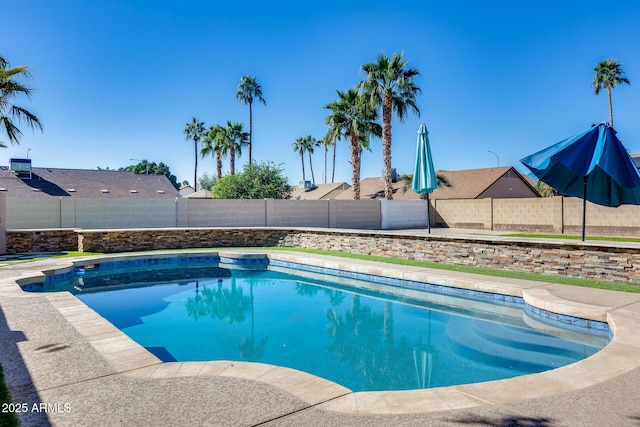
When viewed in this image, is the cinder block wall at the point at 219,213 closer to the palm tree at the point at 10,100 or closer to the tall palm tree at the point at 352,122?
the palm tree at the point at 10,100

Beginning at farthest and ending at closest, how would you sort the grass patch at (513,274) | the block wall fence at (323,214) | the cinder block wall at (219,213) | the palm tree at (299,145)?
the palm tree at (299,145)
the cinder block wall at (219,213)
the block wall fence at (323,214)
the grass patch at (513,274)

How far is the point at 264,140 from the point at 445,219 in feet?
73.1

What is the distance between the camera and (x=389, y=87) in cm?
2545

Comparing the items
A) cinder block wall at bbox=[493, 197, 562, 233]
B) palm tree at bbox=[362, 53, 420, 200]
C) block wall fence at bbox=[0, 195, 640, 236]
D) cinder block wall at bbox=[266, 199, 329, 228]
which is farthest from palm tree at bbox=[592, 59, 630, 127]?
cinder block wall at bbox=[266, 199, 329, 228]

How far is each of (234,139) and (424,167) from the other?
A: 2607 cm

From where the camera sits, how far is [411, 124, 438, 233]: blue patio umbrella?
1544cm

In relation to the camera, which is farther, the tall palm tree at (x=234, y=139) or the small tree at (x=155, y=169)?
the small tree at (x=155, y=169)

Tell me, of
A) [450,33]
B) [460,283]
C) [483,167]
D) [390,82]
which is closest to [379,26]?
[450,33]

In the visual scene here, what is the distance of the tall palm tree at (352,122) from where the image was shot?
27312mm

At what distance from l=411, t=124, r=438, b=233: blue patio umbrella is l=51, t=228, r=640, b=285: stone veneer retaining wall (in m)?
2.89

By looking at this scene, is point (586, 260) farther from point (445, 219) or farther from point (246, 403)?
point (445, 219)

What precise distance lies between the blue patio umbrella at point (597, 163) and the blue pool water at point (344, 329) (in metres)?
3.36

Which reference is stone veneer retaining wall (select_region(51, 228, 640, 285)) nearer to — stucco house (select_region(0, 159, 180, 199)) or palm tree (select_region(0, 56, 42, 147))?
palm tree (select_region(0, 56, 42, 147))

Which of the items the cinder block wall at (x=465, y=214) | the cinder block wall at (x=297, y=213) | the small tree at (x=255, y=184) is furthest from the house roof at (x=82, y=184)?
the cinder block wall at (x=465, y=214)
